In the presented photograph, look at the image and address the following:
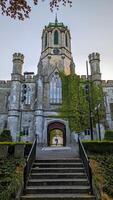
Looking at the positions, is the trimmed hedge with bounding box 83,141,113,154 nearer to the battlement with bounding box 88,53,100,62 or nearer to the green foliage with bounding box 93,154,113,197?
the green foliage with bounding box 93,154,113,197

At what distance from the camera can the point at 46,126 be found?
27.9 meters

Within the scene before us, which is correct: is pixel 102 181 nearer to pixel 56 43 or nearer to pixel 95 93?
pixel 95 93

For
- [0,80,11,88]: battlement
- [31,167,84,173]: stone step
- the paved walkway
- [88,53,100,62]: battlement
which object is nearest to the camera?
[31,167,84,173]: stone step

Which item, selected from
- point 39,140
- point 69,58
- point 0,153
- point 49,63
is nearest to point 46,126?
point 39,140

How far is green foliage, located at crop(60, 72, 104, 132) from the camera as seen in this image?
27.5 meters

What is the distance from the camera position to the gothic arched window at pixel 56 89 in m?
29.5

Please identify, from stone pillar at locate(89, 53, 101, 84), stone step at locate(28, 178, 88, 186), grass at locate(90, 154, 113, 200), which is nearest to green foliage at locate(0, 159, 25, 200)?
stone step at locate(28, 178, 88, 186)

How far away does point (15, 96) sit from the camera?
29.4 m

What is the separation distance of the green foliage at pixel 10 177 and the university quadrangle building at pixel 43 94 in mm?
15351

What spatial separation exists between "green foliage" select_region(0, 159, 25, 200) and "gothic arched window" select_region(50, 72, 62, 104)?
1817 centimetres

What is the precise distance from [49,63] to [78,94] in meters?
7.28

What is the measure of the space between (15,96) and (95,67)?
12576 millimetres

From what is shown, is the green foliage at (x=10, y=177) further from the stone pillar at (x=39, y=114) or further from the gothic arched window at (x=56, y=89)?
the gothic arched window at (x=56, y=89)

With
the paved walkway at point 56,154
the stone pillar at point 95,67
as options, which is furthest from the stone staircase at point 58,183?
the stone pillar at point 95,67
